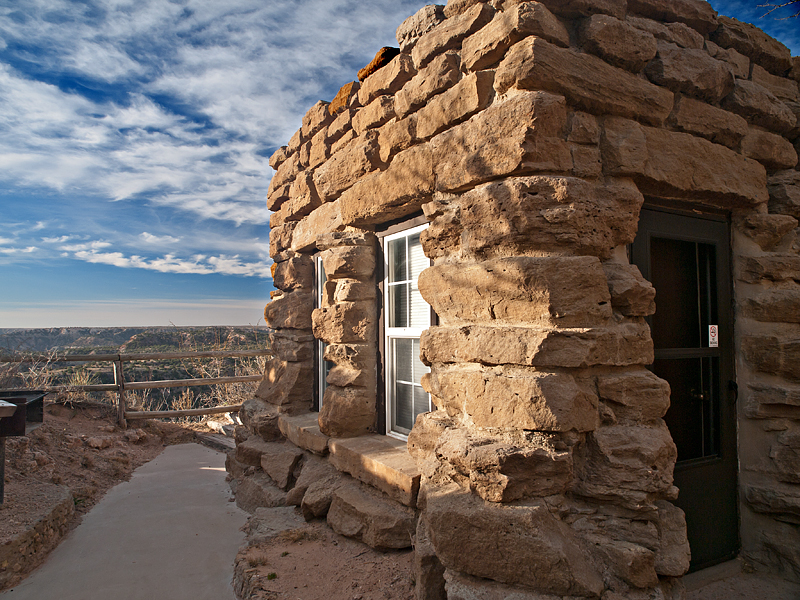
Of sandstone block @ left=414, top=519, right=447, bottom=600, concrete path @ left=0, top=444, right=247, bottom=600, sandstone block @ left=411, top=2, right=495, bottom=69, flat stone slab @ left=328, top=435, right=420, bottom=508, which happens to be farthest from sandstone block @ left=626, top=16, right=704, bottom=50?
concrete path @ left=0, top=444, right=247, bottom=600

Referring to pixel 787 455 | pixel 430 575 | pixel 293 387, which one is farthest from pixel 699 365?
pixel 293 387

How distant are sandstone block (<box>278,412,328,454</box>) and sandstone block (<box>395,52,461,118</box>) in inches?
99.4

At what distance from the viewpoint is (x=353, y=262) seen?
3.72 m

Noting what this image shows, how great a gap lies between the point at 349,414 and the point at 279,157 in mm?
3200

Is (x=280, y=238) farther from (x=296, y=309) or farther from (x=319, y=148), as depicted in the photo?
(x=319, y=148)

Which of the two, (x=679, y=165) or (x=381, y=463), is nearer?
(x=679, y=165)

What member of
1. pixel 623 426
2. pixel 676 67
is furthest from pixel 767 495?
pixel 676 67

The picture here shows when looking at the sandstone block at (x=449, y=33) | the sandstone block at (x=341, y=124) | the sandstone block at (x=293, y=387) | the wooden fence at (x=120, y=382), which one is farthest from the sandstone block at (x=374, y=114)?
the wooden fence at (x=120, y=382)

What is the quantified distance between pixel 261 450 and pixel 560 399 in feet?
10.9

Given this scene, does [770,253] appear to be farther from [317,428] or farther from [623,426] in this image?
[317,428]

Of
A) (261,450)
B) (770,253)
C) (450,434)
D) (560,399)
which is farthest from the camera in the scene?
(261,450)

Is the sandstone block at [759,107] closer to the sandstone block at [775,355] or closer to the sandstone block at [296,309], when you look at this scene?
the sandstone block at [775,355]

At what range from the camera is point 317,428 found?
4.05 m

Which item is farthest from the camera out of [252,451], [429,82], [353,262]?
[252,451]
